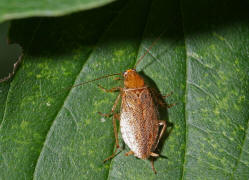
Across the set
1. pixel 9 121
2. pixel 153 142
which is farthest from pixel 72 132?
pixel 153 142

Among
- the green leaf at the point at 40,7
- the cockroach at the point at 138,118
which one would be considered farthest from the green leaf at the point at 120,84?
the green leaf at the point at 40,7

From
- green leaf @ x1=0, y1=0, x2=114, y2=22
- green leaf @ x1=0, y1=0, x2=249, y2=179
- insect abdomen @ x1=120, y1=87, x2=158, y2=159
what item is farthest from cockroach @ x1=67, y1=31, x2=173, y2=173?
green leaf @ x1=0, y1=0, x2=114, y2=22

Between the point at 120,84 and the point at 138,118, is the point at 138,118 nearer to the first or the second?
the point at 138,118

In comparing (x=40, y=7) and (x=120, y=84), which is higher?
(x=40, y=7)

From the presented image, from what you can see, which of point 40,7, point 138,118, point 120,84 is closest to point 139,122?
point 138,118

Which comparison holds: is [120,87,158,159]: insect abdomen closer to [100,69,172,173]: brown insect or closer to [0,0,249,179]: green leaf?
[100,69,172,173]: brown insect

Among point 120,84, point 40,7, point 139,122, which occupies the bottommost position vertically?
point 139,122
